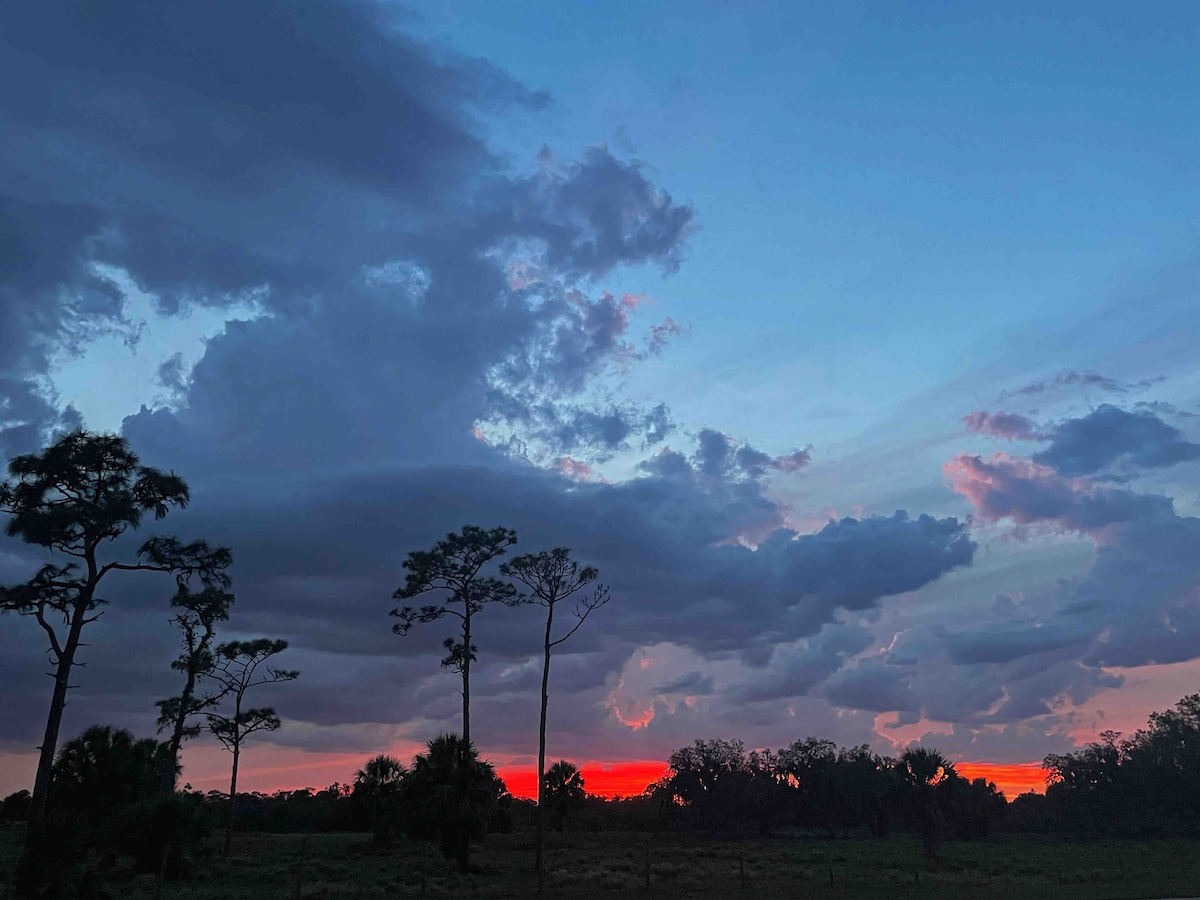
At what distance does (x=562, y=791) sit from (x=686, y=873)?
4046cm

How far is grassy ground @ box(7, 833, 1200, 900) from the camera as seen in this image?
36.3 m

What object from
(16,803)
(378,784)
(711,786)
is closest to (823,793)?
(711,786)

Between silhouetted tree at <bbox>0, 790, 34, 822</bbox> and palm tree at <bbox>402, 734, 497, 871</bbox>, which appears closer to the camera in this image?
palm tree at <bbox>402, 734, 497, 871</bbox>

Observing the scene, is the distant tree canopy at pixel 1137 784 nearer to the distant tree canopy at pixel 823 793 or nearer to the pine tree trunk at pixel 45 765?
the distant tree canopy at pixel 823 793

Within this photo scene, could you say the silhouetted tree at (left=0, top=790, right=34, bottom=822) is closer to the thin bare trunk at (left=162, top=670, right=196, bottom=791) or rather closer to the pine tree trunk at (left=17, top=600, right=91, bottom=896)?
the thin bare trunk at (left=162, top=670, right=196, bottom=791)

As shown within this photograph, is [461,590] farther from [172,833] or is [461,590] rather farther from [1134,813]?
[1134,813]

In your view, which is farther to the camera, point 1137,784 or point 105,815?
point 1137,784

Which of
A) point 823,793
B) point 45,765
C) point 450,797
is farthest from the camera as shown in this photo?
point 823,793

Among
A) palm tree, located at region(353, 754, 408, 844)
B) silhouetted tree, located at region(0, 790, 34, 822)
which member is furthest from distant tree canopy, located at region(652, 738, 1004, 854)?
silhouetted tree, located at region(0, 790, 34, 822)

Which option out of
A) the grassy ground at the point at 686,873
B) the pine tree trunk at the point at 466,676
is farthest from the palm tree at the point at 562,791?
the pine tree trunk at the point at 466,676

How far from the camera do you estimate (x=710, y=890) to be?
128 ft

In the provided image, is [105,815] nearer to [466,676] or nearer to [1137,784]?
[466,676]

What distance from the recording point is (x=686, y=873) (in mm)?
46406

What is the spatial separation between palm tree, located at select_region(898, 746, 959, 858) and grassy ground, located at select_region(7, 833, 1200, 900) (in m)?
1.98
